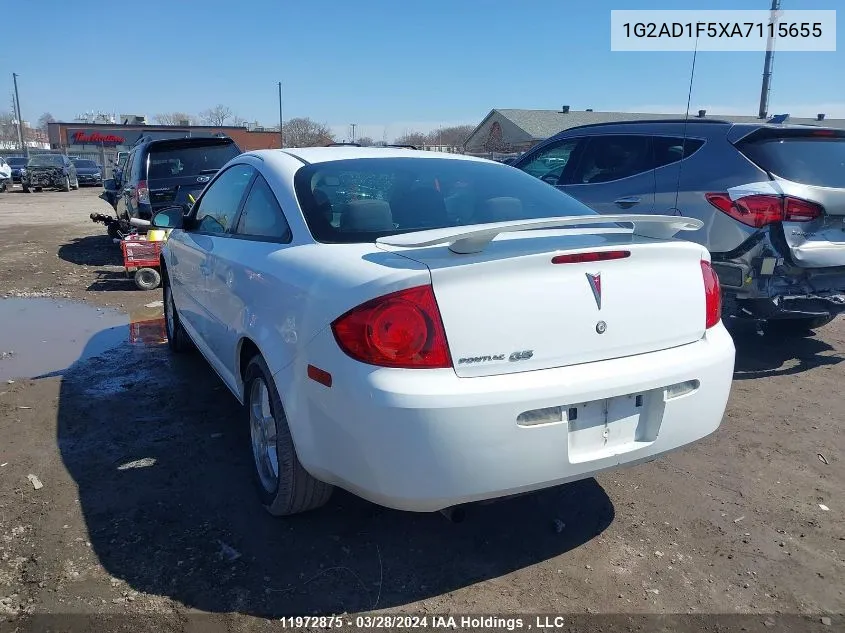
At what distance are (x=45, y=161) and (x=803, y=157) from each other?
115ft

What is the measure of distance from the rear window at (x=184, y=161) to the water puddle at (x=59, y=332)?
275 cm

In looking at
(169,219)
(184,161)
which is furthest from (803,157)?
(184,161)

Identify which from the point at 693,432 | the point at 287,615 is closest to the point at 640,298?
the point at 693,432

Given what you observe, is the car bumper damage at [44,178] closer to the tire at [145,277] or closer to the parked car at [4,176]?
the parked car at [4,176]

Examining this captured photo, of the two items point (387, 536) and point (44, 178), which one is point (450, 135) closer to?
point (44, 178)

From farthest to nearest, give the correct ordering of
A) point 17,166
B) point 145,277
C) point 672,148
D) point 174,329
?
1. point 17,166
2. point 145,277
3. point 672,148
4. point 174,329

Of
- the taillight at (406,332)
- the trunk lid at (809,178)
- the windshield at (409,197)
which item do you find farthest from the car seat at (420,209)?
the trunk lid at (809,178)

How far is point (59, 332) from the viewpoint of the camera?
6.46 metres

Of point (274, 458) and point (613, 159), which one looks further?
point (613, 159)

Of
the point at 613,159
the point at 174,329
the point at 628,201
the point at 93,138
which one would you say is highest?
the point at 93,138

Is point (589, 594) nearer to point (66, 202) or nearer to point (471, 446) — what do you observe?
point (471, 446)

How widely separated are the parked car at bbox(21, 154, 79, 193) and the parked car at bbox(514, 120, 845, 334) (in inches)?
1306

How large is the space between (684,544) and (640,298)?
1.18 m

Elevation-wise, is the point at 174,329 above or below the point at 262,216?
below
